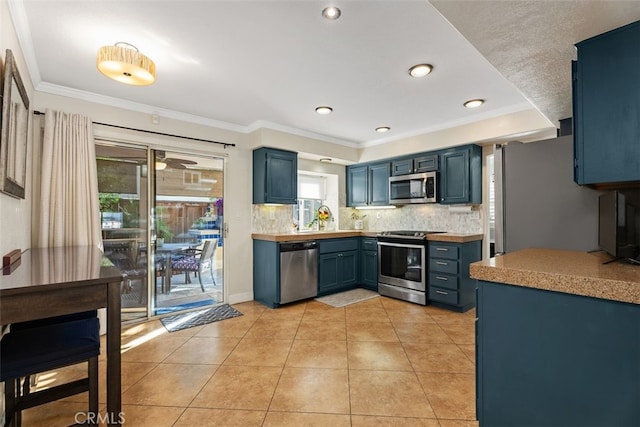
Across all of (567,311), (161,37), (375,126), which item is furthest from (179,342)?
(375,126)

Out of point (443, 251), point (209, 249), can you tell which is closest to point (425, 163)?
point (443, 251)

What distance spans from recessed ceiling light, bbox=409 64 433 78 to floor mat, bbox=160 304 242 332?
10.6ft

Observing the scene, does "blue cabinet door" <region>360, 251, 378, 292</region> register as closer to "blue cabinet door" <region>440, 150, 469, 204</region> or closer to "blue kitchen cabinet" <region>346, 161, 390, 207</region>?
"blue kitchen cabinet" <region>346, 161, 390, 207</region>

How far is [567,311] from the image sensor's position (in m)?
1.15

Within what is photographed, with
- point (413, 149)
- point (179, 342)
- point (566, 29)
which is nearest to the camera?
point (566, 29)

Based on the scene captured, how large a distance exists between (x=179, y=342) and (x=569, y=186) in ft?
11.7

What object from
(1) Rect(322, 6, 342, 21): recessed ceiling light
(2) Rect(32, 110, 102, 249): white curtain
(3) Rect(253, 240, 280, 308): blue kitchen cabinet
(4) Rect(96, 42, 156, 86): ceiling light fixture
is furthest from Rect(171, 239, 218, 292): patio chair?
(1) Rect(322, 6, 342, 21): recessed ceiling light

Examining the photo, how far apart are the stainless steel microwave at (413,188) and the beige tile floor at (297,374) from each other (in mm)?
1690

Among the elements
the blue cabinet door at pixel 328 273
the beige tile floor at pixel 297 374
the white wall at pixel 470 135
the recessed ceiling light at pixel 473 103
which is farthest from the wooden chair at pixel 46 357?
the white wall at pixel 470 135

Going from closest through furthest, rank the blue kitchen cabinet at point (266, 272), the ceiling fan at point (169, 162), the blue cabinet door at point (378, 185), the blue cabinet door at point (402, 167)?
the ceiling fan at point (169, 162) → the blue kitchen cabinet at point (266, 272) → the blue cabinet door at point (402, 167) → the blue cabinet door at point (378, 185)

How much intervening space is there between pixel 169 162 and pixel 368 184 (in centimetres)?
310

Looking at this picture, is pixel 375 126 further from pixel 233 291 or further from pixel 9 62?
pixel 9 62

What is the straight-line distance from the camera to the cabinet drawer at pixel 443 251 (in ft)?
12.2

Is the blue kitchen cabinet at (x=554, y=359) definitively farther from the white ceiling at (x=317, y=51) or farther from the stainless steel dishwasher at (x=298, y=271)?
the stainless steel dishwasher at (x=298, y=271)
